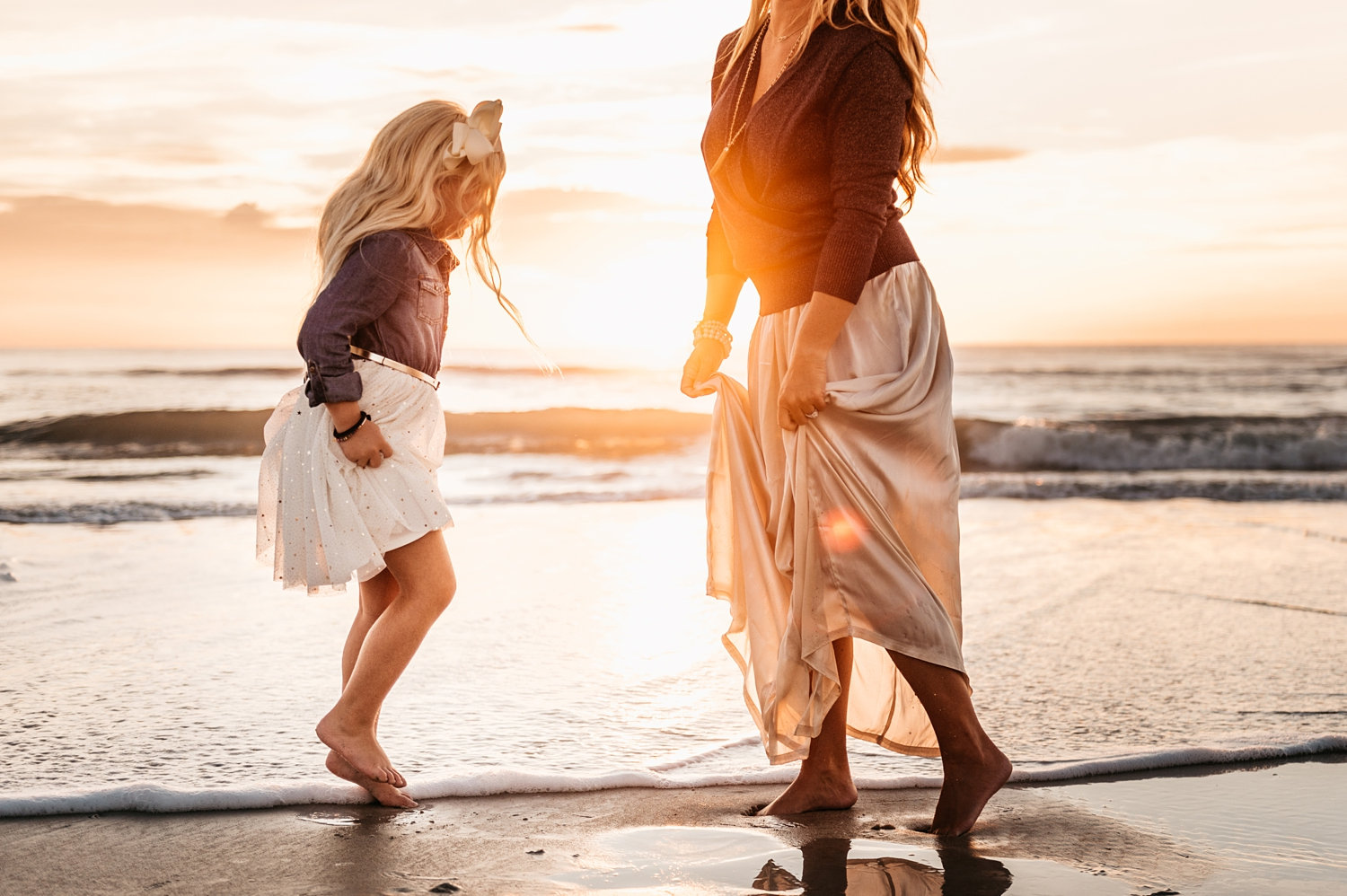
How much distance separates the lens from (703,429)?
13.9 meters

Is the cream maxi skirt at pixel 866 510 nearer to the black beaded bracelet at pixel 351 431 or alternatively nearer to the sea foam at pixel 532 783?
the sea foam at pixel 532 783

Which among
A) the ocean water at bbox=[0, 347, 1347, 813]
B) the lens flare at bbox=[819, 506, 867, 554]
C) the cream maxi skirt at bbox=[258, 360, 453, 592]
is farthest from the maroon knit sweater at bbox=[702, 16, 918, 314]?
the ocean water at bbox=[0, 347, 1347, 813]

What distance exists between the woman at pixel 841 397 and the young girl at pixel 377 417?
2.16 feet

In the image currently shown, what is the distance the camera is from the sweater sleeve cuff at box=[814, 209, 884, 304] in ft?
6.88

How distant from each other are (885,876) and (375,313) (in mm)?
1526

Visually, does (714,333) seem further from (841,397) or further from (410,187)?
(410,187)

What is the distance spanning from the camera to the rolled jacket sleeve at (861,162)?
6.84ft

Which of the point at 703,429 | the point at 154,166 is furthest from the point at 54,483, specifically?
the point at 154,166

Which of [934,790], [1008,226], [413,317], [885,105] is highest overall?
[1008,226]

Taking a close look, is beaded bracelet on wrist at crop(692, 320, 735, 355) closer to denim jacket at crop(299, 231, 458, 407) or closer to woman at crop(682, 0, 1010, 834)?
woman at crop(682, 0, 1010, 834)

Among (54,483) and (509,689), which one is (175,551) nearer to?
(509,689)

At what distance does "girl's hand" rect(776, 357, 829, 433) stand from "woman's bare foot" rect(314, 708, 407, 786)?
1.14 m

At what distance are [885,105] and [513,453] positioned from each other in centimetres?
1023

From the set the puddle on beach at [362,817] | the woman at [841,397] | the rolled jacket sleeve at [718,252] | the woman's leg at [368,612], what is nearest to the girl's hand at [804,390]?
the woman at [841,397]
